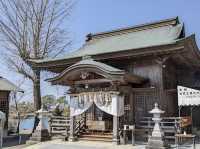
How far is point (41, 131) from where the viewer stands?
15.7 meters

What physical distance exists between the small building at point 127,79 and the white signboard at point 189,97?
195 cm

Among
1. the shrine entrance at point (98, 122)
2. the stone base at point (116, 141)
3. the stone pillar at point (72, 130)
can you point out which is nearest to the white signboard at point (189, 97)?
the stone base at point (116, 141)

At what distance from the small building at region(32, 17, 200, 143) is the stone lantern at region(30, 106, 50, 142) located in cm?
171

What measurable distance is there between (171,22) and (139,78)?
5510 millimetres

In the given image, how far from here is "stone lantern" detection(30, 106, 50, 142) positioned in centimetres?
1557

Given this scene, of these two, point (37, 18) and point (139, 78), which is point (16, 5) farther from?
point (139, 78)

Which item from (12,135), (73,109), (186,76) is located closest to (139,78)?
(73,109)

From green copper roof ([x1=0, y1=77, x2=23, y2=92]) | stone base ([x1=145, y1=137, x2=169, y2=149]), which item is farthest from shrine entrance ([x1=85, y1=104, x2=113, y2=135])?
green copper roof ([x1=0, y1=77, x2=23, y2=92])

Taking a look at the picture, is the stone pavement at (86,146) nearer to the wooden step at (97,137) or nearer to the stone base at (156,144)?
the wooden step at (97,137)

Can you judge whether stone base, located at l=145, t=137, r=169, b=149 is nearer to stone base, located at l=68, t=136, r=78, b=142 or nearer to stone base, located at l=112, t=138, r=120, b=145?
stone base, located at l=112, t=138, r=120, b=145

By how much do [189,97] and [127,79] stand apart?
3.09 metres

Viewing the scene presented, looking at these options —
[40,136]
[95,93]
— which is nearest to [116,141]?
[95,93]

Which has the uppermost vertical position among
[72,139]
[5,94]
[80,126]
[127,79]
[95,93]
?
[127,79]

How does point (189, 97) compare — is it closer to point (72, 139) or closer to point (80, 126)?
point (72, 139)
